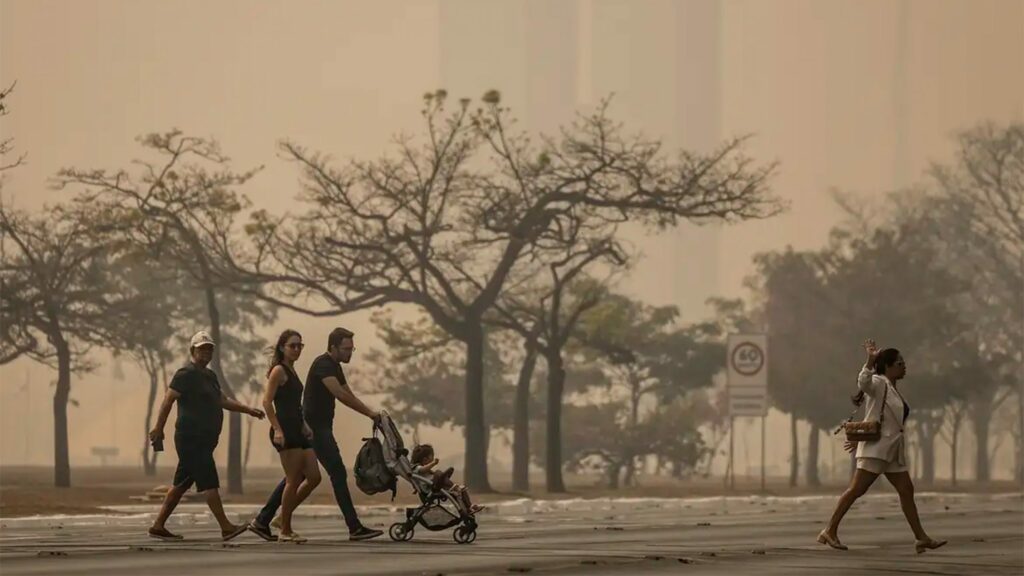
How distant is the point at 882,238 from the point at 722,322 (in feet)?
80.3

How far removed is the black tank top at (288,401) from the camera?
22.1 metres

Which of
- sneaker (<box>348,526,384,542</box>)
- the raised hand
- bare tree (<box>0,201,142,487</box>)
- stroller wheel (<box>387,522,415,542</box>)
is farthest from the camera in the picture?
bare tree (<box>0,201,142,487</box>)

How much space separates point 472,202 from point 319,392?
119 ft

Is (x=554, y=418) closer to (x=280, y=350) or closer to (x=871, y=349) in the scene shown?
(x=280, y=350)

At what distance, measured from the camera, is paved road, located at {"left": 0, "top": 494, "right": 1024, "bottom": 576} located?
1841 centimetres

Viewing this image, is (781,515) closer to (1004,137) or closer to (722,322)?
(1004,137)

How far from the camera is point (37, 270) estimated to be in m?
61.4

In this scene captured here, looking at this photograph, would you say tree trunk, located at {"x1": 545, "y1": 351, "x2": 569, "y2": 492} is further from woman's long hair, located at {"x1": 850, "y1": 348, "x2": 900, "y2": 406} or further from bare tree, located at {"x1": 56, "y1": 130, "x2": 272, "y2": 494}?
woman's long hair, located at {"x1": 850, "y1": 348, "x2": 900, "y2": 406}

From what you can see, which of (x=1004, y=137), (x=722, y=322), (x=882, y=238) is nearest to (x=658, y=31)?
(x=722, y=322)

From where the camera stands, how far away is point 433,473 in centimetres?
2277

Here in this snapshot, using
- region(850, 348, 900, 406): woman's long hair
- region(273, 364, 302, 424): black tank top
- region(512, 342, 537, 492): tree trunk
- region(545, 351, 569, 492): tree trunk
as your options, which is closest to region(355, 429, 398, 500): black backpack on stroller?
region(273, 364, 302, 424): black tank top

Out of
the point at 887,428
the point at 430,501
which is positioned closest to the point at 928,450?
the point at 430,501

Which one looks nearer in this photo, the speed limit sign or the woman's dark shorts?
the woman's dark shorts

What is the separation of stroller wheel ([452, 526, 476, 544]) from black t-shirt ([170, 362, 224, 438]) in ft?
7.87
